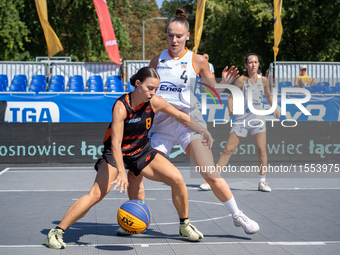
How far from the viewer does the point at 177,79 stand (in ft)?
16.6

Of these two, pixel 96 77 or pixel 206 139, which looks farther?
pixel 96 77

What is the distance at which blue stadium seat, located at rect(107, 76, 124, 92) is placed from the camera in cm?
1811

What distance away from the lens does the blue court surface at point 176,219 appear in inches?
183

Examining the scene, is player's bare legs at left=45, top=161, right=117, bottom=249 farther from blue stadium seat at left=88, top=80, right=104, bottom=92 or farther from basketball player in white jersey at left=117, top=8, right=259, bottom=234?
blue stadium seat at left=88, top=80, right=104, bottom=92

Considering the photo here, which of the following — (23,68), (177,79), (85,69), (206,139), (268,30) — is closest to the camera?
(206,139)

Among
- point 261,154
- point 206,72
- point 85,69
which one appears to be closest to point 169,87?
point 206,72

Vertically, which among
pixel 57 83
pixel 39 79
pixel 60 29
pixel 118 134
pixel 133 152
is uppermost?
pixel 60 29

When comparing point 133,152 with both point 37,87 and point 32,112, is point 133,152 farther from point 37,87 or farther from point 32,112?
point 37,87

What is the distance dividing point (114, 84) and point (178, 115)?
14.2 metres

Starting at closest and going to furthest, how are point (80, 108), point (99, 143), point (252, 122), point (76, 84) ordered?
point (252, 122) → point (99, 143) → point (80, 108) → point (76, 84)

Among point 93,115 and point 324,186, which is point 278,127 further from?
point 93,115

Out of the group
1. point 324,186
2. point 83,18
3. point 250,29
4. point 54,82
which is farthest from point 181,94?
point 250,29

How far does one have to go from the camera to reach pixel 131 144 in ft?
15.1

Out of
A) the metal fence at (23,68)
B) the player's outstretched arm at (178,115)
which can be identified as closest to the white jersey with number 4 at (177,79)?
the player's outstretched arm at (178,115)
